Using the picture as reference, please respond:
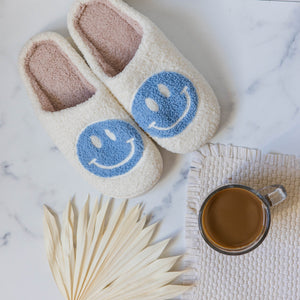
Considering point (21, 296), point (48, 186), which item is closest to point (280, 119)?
point (48, 186)

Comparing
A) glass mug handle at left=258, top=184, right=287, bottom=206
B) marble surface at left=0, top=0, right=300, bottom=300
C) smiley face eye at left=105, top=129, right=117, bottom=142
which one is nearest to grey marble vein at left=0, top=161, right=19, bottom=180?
marble surface at left=0, top=0, right=300, bottom=300

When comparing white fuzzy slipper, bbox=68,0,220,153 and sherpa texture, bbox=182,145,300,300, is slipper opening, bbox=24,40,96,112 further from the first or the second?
sherpa texture, bbox=182,145,300,300

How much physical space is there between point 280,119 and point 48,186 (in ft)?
1.88

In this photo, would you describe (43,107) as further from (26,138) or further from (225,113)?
(225,113)

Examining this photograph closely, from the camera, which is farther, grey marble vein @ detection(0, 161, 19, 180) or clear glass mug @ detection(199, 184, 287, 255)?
grey marble vein @ detection(0, 161, 19, 180)

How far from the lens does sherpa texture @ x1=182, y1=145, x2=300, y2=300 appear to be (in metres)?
0.86

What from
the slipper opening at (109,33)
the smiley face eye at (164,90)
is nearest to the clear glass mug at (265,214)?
the smiley face eye at (164,90)

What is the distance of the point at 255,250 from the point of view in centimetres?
87

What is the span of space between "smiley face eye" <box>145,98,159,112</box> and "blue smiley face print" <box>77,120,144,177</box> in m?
0.06

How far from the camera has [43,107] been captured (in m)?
0.89

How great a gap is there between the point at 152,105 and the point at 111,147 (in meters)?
0.13

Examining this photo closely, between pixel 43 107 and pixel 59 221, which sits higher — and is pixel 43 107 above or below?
above

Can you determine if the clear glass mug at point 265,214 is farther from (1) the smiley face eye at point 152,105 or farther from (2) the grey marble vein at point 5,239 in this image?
(2) the grey marble vein at point 5,239

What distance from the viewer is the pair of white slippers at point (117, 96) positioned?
2.76ft
